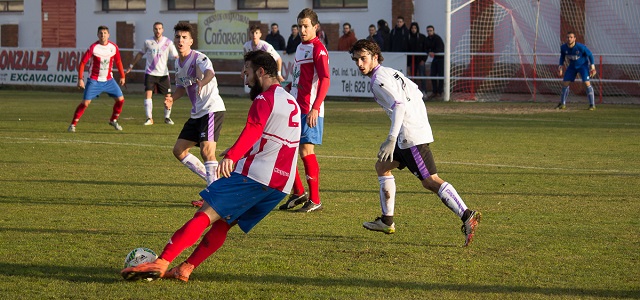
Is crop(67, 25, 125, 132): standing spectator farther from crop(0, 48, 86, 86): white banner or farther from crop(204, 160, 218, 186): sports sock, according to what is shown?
crop(0, 48, 86, 86): white banner

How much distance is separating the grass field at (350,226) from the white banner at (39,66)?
52.3 ft

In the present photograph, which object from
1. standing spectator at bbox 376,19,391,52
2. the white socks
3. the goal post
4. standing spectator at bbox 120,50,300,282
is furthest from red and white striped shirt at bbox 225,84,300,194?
standing spectator at bbox 376,19,391,52

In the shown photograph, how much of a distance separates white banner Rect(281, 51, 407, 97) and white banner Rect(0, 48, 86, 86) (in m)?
8.54

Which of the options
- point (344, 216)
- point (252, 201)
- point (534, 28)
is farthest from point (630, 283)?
point (534, 28)

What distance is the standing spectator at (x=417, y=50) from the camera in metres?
27.4

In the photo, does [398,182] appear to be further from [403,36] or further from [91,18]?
[91,18]

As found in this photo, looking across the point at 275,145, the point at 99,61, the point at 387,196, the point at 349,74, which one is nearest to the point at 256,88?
the point at 275,145

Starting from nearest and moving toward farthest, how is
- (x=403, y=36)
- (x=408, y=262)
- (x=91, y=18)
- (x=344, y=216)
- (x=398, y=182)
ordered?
(x=408, y=262) → (x=344, y=216) → (x=398, y=182) → (x=403, y=36) → (x=91, y=18)

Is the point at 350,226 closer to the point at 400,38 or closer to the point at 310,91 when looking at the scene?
the point at 310,91

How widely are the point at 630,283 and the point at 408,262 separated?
1620 millimetres

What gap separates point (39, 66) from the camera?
3312cm

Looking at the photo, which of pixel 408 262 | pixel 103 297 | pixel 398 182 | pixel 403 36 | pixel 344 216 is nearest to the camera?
pixel 103 297

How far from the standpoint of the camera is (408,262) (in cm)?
716

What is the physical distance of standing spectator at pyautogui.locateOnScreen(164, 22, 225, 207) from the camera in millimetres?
9922
